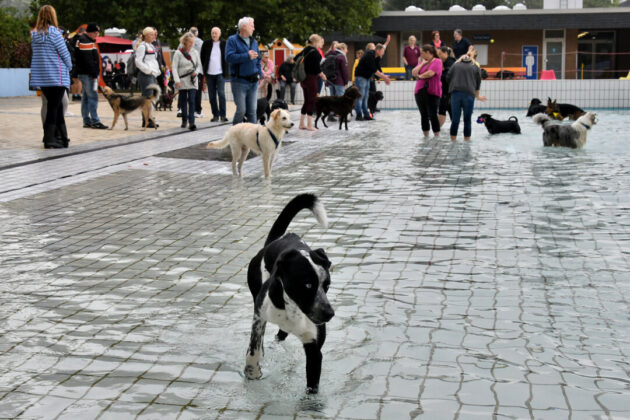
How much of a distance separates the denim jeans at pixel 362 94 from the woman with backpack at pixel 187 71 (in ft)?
16.8

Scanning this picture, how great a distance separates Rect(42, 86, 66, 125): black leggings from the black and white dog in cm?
1051

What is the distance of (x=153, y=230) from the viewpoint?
24.9 feet

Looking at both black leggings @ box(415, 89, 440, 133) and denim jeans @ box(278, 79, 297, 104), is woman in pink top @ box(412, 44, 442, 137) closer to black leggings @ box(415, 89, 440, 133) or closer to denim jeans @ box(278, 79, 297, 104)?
black leggings @ box(415, 89, 440, 133)

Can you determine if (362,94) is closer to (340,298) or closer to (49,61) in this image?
(49,61)

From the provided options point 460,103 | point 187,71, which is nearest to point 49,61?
point 187,71

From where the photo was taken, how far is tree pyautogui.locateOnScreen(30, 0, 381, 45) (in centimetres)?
3569

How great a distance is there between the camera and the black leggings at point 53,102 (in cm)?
1355

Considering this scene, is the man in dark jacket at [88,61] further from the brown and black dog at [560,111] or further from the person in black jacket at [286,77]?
the brown and black dog at [560,111]

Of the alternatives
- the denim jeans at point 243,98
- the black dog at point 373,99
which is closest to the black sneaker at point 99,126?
the denim jeans at point 243,98

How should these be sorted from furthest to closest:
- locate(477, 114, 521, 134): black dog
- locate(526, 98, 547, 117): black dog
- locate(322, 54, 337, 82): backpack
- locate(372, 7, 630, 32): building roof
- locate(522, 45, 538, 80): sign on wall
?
locate(372, 7, 630, 32): building roof → locate(522, 45, 538, 80): sign on wall → locate(322, 54, 337, 82): backpack → locate(526, 98, 547, 117): black dog → locate(477, 114, 521, 134): black dog

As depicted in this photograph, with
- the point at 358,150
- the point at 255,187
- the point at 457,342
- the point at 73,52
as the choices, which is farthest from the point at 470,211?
the point at 73,52

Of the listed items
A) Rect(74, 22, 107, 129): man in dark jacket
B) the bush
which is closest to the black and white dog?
Rect(74, 22, 107, 129): man in dark jacket

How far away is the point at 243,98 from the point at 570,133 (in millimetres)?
5884

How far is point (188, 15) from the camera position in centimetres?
3634
